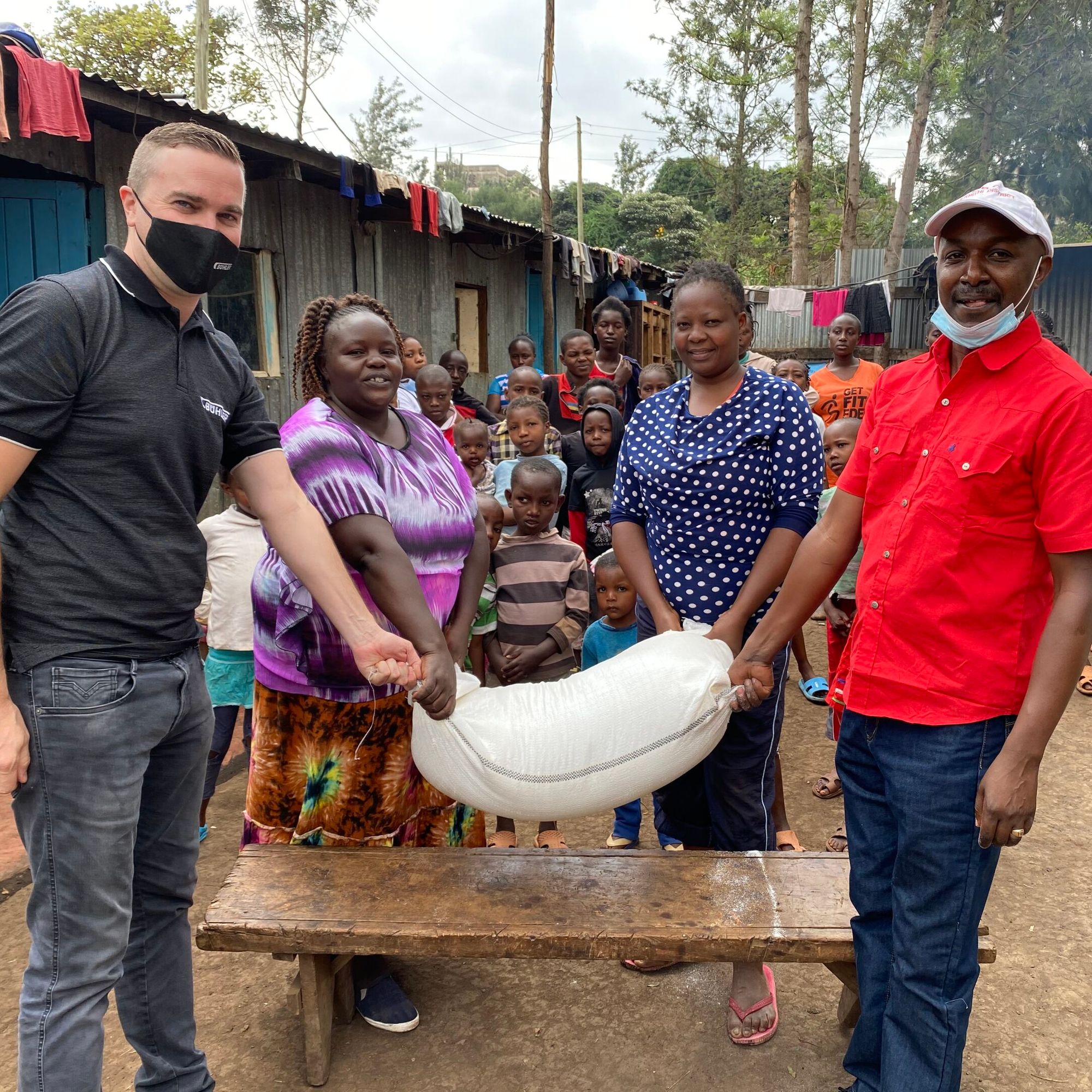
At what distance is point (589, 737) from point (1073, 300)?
51.1ft

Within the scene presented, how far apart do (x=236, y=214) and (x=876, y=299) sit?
1440 cm

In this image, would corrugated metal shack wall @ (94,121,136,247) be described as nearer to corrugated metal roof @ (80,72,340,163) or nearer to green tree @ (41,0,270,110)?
corrugated metal roof @ (80,72,340,163)

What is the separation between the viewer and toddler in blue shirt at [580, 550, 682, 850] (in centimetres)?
332

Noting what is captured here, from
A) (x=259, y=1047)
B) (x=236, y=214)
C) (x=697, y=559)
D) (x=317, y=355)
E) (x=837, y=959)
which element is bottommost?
(x=259, y=1047)

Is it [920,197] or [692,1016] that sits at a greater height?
[920,197]

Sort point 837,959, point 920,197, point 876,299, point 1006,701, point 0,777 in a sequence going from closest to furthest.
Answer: point 0,777 → point 1006,701 → point 837,959 → point 876,299 → point 920,197

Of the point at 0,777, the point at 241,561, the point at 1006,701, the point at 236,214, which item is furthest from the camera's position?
the point at 241,561

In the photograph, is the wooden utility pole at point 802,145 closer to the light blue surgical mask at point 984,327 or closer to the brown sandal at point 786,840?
the brown sandal at point 786,840

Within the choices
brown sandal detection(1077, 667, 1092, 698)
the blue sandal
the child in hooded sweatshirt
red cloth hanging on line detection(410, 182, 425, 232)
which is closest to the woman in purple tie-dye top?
the child in hooded sweatshirt

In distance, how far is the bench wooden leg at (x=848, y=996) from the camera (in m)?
2.32

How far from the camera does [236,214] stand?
184 centimetres

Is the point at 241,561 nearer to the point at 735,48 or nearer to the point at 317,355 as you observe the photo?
the point at 317,355

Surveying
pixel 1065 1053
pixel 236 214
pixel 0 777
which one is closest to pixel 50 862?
pixel 0 777

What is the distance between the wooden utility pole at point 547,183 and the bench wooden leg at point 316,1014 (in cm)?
1013
